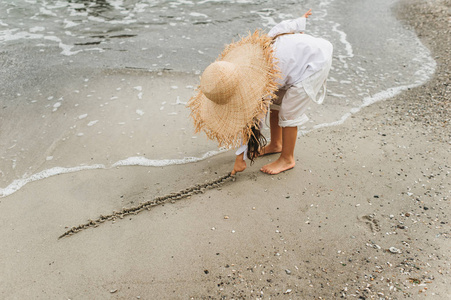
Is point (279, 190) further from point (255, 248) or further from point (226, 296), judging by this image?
point (226, 296)

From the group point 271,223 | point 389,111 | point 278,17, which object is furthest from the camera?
point 278,17

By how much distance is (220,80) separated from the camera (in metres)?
2.02

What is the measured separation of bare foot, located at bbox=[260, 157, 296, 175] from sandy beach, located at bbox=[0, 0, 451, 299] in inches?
2.3

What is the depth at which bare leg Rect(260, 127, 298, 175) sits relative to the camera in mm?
2699

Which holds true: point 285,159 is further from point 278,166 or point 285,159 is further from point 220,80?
point 220,80

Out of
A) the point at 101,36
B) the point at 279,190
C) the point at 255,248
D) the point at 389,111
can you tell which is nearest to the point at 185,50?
the point at 101,36

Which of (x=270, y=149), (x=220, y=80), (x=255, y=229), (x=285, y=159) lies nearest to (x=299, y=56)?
(x=220, y=80)

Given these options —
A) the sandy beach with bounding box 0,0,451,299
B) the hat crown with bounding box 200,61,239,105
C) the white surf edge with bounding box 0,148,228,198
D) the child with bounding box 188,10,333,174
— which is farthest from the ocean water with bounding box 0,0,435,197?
the hat crown with bounding box 200,61,239,105

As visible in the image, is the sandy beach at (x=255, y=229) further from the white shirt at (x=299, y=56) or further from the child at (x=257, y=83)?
the white shirt at (x=299, y=56)

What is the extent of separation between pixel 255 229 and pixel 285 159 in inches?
29.4

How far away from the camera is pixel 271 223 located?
235 centimetres

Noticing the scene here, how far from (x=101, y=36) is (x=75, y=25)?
86cm

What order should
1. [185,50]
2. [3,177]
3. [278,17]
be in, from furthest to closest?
[278,17]
[185,50]
[3,177]

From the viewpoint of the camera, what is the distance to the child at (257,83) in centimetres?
210
